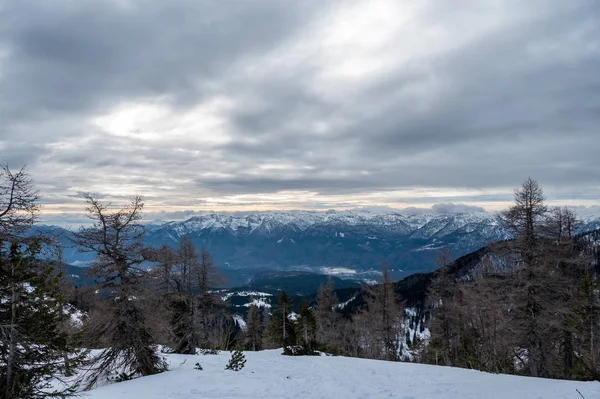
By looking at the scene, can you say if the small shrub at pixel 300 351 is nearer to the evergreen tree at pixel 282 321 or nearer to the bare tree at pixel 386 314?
the bare tree at pixel 386 314

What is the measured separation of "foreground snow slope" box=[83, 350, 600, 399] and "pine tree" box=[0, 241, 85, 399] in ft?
12.5

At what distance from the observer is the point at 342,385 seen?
14477 mm

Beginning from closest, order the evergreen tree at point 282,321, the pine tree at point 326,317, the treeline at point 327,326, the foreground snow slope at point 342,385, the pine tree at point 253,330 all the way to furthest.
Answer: the foreground snow slope at point 342,385 → the treeline at point 327,326 → the evergreen tree at point 282,321 → the pine tree at point 253,330 → the pine tree at point 326,317

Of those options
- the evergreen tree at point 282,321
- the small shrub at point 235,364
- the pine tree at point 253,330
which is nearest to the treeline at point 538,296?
the small shrub at point 235,364

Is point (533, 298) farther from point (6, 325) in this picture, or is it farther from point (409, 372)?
point (6, 325)

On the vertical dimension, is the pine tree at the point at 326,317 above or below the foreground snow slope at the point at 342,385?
below

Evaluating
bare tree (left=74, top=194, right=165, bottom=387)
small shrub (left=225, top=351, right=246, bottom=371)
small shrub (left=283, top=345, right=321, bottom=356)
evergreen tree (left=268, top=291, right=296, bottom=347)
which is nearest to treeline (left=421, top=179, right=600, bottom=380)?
small shrub (left=283, top=345, right=321, bottom=356)

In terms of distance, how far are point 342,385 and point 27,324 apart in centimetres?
1168

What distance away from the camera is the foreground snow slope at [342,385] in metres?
12.0

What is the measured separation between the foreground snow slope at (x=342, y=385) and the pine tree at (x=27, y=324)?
12.5 ft

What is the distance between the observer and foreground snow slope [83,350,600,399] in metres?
12.0

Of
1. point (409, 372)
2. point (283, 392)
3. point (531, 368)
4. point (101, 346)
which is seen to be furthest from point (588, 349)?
point (101, 346)

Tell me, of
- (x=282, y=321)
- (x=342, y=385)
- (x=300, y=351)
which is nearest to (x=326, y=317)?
(x=282, y=321)

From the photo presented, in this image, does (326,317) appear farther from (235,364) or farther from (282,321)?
(235,364)
